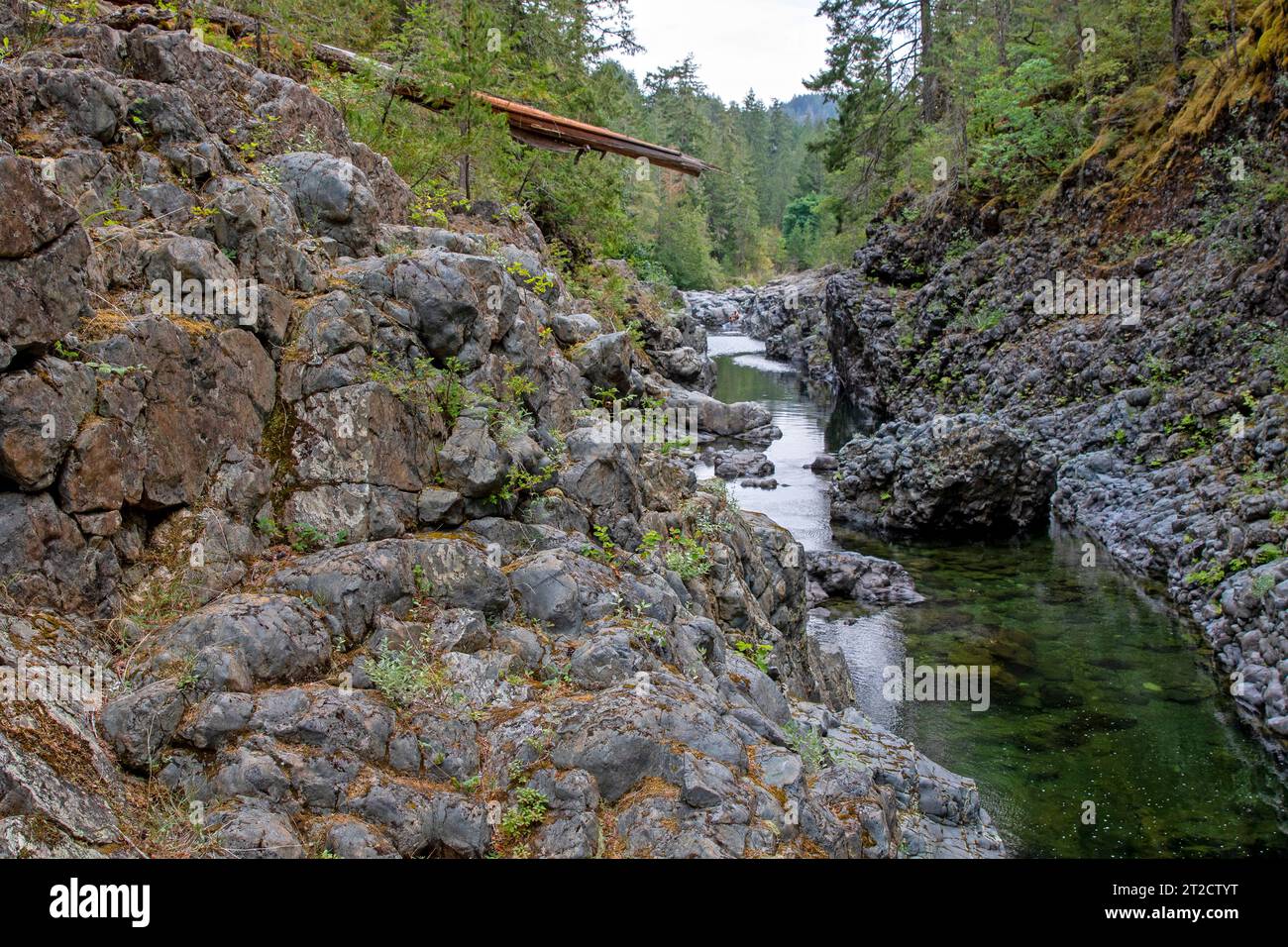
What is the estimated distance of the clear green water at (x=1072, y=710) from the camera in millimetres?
10781

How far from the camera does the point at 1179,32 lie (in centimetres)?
2733

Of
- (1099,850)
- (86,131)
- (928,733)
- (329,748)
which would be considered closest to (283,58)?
(86,131)

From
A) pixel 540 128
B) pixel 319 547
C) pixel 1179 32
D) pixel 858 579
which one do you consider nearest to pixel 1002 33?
pixel 1179 32

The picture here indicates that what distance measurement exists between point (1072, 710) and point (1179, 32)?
79.6 feet

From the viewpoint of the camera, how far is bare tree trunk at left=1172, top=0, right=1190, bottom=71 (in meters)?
26.8

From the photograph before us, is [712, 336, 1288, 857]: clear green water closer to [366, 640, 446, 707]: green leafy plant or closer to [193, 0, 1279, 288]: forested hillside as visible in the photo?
[366, 640, 446, 707]: green leafy plant

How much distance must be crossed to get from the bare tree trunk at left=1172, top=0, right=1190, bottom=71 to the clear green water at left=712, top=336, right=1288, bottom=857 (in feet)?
55.4

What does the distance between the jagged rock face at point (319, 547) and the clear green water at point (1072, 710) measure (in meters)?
2.84

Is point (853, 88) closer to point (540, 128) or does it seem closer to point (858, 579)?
point (540, 128)

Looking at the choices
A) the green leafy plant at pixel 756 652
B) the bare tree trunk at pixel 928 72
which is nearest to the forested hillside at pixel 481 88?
the green leafy plant at pixel 756 652

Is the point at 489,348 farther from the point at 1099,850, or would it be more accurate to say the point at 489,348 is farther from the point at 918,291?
the point at 918,291

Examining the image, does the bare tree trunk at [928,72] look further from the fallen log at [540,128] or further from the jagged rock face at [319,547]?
the jagged rock face at [319,547]

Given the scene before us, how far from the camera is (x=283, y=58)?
12203 mm

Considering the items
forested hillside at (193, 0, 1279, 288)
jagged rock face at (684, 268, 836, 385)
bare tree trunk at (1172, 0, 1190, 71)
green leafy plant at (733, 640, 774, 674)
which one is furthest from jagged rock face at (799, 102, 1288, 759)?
jagged rock face at (684, 268, 836, 385)
